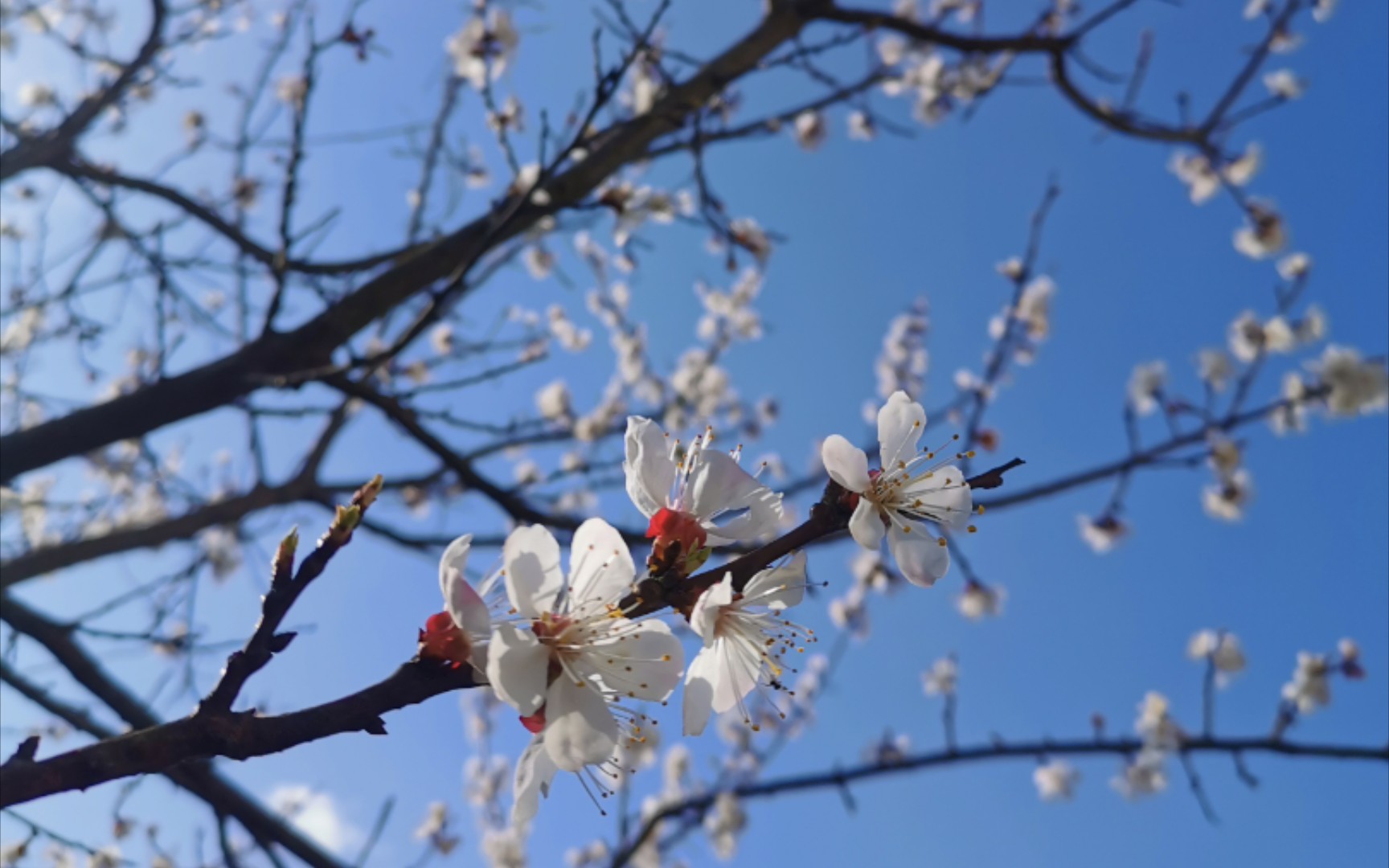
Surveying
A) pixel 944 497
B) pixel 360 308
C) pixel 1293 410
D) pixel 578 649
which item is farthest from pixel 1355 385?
pixel 578 649

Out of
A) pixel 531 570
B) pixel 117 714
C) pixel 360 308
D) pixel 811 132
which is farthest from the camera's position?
pixel 811 132

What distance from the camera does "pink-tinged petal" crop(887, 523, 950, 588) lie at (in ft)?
3.59

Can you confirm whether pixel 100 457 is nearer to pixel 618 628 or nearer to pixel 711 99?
pixel 711 99

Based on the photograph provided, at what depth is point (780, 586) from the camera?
1029 mm

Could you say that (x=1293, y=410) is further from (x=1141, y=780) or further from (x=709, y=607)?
(x=709, y=607)

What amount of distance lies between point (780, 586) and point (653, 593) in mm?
164

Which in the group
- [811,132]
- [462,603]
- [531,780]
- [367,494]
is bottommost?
[531,780]

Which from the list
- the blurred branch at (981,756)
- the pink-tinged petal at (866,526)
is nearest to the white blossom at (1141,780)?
the blurred branch at (981,756)

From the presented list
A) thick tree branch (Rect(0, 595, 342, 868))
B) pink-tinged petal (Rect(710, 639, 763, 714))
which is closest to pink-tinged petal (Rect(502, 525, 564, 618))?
pink-tinged petal (Rect(710, 639, 763, 714))

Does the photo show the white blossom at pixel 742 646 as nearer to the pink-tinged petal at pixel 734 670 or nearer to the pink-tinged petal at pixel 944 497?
the pink-tinged petal at pixel 734 670

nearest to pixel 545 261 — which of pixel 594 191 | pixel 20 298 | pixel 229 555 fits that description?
pixel 594 191

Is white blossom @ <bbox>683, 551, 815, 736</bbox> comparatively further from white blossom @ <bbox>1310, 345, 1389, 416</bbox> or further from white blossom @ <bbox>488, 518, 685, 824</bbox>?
white blossom @ <bbox>1310, 345, 1389, 416</bbox>

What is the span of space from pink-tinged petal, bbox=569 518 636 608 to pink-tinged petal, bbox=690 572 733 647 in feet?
0.41

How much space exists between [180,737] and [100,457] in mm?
5534
